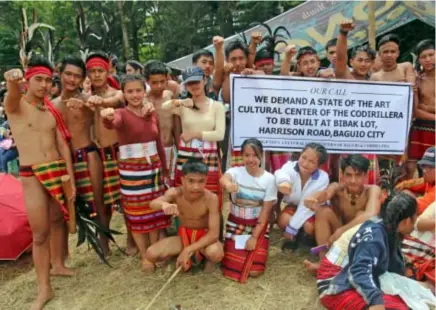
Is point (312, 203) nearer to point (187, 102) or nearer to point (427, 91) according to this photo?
point (187, 102)

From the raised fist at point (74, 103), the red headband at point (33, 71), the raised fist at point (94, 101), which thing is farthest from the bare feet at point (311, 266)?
the red headband at point (33, 71)

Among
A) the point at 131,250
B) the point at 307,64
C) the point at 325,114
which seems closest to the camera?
the point at 131,250

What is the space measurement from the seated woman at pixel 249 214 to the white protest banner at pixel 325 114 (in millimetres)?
588

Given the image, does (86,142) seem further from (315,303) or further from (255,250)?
(315,303)

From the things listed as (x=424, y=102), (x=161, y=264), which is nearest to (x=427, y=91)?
(x=424, y=102)

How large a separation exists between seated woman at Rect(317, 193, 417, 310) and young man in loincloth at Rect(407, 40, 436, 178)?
2.14 m

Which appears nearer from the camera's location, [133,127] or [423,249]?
[423,249]

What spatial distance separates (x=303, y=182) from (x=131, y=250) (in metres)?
1.76

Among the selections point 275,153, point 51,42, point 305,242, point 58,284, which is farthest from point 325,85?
point 58,284

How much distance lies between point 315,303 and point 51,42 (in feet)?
10.2

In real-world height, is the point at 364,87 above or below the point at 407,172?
above

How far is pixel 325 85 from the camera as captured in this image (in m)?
4.28

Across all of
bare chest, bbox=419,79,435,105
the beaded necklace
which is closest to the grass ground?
the beaded necklace

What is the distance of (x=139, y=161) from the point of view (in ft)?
12.1
